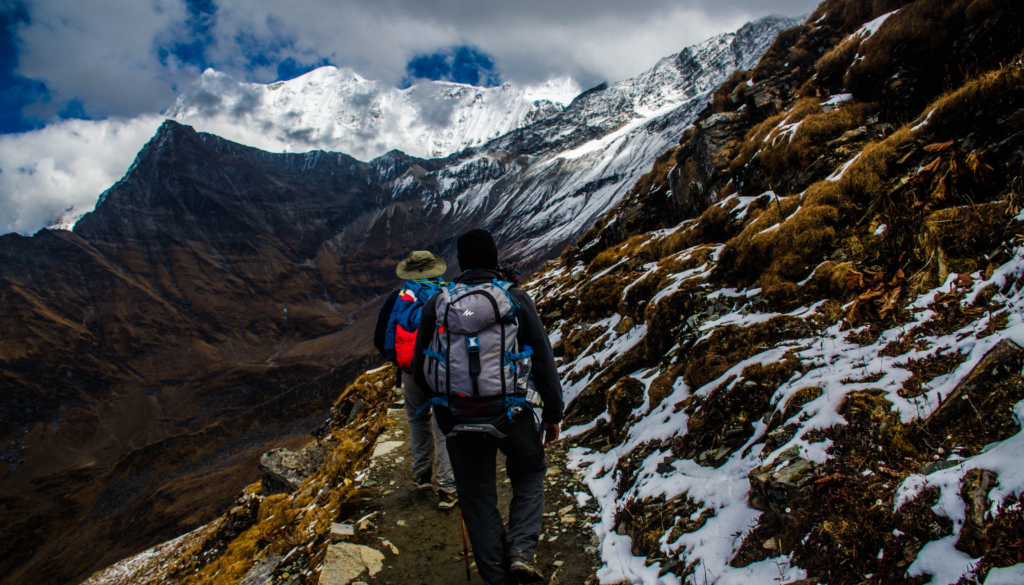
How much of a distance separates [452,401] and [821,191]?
771 centimetres

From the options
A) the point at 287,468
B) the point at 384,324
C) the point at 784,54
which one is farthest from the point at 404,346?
the point at 784,54

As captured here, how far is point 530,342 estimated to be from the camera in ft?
11.9

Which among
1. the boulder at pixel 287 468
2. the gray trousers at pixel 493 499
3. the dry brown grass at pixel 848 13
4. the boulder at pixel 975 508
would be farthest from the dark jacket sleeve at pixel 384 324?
the dry brown grass at pixel 848 13

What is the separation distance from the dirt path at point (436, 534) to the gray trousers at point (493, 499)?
1.02 metres

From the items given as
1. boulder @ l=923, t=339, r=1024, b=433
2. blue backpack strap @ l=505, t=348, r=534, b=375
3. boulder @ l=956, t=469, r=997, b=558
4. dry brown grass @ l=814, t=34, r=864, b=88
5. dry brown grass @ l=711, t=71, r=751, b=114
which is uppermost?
dry brown grass @ l=711, t=71, r=751, b=114

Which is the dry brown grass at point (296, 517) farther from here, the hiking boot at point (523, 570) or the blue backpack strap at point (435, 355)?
the blue backpack strap at point (435, 355)

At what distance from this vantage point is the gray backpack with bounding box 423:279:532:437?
3311mm

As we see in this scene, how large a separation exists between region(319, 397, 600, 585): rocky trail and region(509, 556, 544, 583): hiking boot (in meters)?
0.97

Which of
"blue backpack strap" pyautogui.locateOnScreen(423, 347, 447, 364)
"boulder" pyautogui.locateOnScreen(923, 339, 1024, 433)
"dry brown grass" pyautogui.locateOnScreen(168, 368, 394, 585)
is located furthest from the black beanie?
"dry brown grass" pyautogui.locateOnScreen(168, 368, 394, 585)

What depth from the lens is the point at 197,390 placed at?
7190 inches

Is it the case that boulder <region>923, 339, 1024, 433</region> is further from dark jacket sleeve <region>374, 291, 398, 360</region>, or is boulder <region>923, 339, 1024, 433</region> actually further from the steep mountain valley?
dark jacket sleeve <region>374, 291, 398, 360</region>

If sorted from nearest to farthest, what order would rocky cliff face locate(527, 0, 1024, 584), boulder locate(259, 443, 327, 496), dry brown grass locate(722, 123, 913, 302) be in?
rocky cliff face locate(527, 0, 1024, 584), dry brown grass locate(722, 123, 913, 302), boulder locate(259, 443, 327, 496)

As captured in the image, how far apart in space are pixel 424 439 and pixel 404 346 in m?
1.74

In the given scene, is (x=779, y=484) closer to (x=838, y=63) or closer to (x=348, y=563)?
(x=348, y=563)
